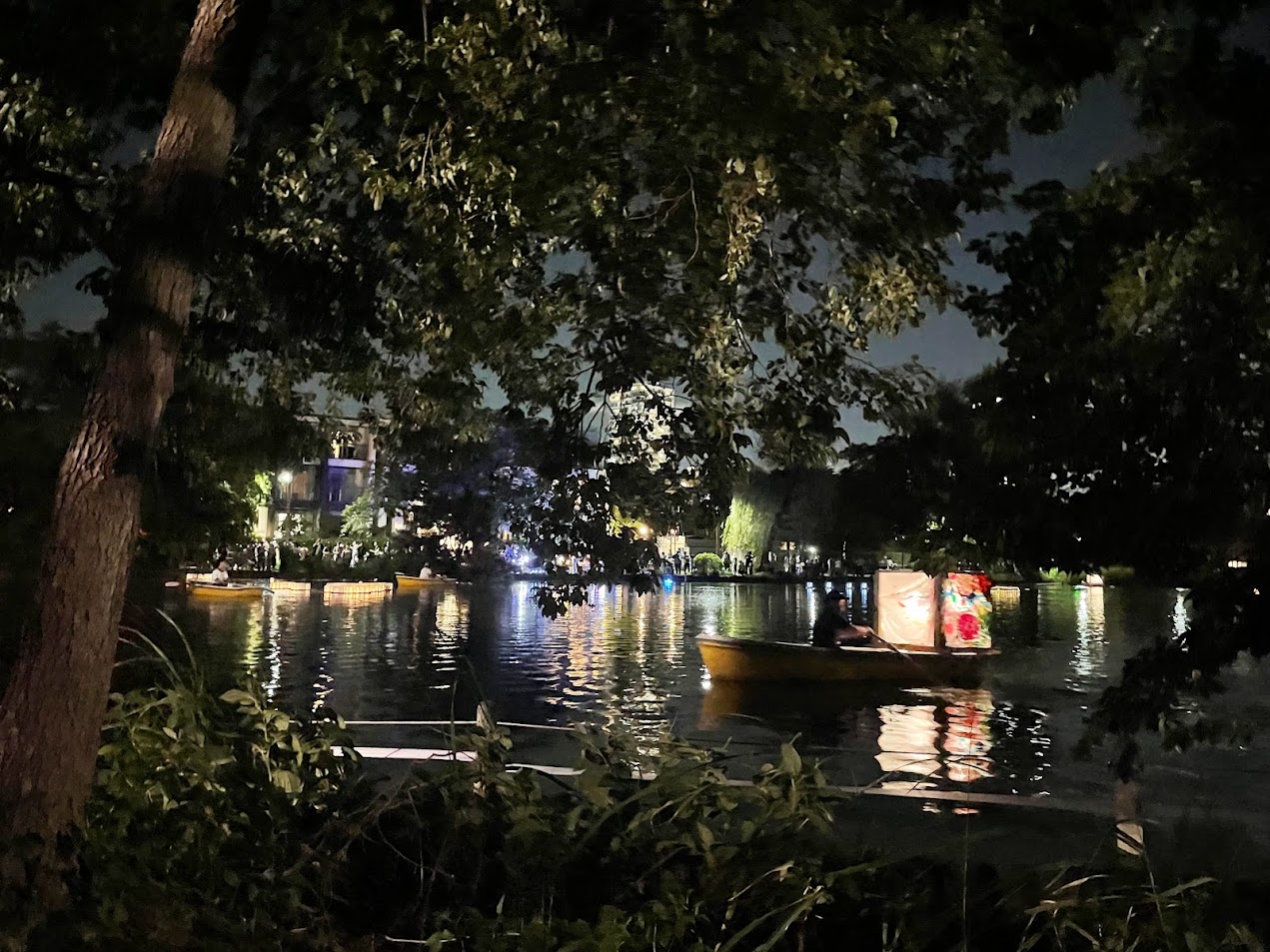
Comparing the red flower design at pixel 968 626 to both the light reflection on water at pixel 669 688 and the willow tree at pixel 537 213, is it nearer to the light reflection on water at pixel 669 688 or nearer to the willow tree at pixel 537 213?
the light reflection on water at pixel 669 688

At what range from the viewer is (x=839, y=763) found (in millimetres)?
13594

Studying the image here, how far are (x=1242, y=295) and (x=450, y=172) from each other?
→ 12.6 ft

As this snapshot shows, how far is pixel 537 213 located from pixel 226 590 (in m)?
49.1

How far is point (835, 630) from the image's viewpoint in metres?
20.6

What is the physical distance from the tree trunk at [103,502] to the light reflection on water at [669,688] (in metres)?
1.44

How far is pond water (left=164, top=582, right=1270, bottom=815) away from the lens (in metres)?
13.1

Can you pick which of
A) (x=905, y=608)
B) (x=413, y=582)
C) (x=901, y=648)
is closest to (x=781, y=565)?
(x=413, y=582)

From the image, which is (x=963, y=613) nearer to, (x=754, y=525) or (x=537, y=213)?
(x=537, y=213)

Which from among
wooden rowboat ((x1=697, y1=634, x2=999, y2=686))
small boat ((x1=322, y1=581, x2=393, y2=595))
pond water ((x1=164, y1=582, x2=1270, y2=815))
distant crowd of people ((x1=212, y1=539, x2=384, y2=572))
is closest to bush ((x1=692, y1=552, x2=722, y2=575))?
distant crowd of people ((x1=212, y1=539, x2=384, y2=572))

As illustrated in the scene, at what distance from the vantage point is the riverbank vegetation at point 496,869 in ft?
12.7

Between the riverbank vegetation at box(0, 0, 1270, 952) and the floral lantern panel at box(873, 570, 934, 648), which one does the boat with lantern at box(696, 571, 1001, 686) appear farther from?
the riverbank vegetation at box(0, 0, 1270, 952)

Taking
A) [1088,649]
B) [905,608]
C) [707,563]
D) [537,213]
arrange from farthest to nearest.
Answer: [707,563] → [1088,649] → [905,608] → [537,213]

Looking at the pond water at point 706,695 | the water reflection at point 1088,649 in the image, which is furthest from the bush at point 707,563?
the pond water at point 706,695

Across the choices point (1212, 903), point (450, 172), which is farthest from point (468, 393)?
point (1212, 903)
